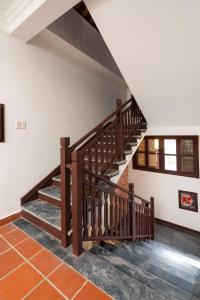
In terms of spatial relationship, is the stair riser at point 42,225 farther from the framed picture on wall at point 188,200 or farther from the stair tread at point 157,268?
the framed picture on wall at point 188,200

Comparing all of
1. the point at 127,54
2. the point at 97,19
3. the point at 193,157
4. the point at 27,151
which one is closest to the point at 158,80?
the point at 127,54

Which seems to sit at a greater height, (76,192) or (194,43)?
(194,43)

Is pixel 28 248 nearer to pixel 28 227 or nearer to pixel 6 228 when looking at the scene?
pixel 28 227

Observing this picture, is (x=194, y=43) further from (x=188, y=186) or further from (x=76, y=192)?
(x=188, y=186)

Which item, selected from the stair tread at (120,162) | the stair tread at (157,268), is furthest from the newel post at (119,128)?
the stair tread at (157,268)

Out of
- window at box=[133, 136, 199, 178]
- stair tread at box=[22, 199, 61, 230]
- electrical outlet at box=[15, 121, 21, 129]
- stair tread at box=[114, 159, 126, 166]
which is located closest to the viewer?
stair tread at box=[22, 199, 61, 230]

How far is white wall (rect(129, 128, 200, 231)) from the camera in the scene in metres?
4.35

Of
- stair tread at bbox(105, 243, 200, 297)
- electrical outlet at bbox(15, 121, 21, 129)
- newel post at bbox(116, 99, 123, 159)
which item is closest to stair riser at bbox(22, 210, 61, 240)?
stair tread at bbox(105, 243, 200, 297)

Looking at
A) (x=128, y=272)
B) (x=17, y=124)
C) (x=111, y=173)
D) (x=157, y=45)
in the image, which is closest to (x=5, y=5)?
(x=17, y=124)

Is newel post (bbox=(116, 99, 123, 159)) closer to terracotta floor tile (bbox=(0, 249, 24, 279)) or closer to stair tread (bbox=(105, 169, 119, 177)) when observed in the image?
stair tread (bbox=(105, 169, 119, 177))

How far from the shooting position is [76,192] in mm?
1732

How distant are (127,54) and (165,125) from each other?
1781 millimetres

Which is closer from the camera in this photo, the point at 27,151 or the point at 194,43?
the point at 194,43

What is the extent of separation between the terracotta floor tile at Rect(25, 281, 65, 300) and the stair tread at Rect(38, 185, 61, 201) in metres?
1.19
